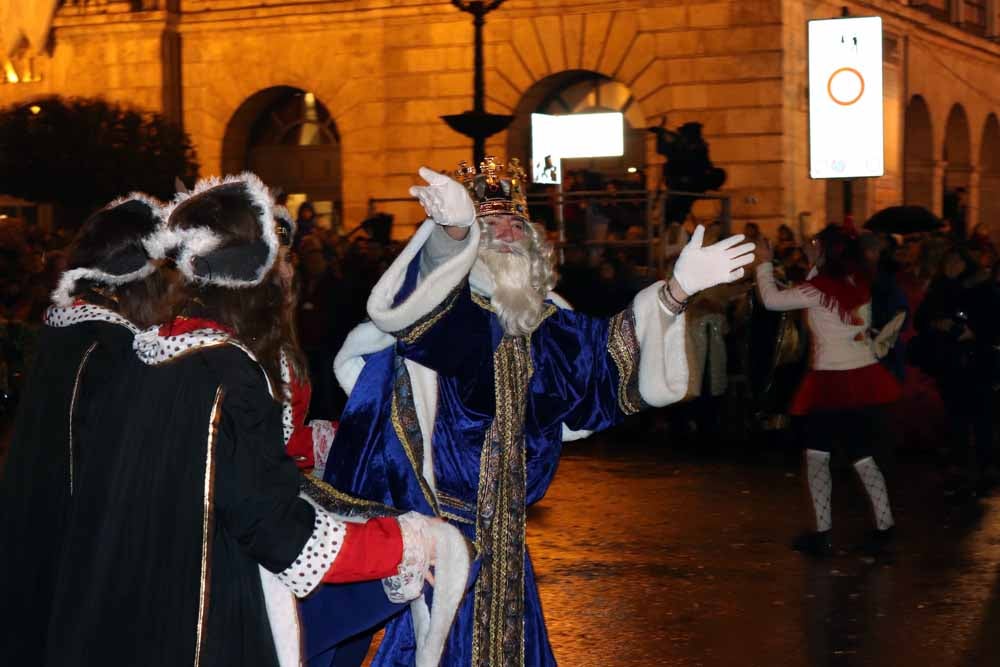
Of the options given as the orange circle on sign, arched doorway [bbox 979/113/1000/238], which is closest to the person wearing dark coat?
the orange circle on sign

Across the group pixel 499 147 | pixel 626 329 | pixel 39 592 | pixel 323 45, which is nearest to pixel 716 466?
pixel 626 329

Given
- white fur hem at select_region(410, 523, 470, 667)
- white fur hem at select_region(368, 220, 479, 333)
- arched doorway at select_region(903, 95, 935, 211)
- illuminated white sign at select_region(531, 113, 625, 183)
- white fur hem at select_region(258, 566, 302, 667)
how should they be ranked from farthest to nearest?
arched doorway at select_region(903, 95, 935, 211) → illuminated white sign at select_region(531, 113, 625, 183) → white fur hem at select_region(368, 220, 479, 333) → white fur hem at select_region(410, 523, 470, 667) → white fur hem at select_region(258, 566, 302, 667)

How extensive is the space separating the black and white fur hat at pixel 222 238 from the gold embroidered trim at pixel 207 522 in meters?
0.36

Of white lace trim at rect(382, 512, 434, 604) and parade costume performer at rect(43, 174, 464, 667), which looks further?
white lace trim at rect(382, 512, 434, 604)

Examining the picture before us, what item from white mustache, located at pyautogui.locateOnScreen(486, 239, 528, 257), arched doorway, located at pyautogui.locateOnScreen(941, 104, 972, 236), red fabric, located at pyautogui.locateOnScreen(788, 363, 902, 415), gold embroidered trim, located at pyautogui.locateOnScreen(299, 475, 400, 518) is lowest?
red fabric, located at pyautogui.locateOnScreen(788, 363, 902, 415)

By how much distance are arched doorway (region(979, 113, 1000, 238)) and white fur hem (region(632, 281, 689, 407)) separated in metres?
29.3

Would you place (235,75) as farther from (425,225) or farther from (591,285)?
(425,225)

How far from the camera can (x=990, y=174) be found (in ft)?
108

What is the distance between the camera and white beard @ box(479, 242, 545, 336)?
462cm

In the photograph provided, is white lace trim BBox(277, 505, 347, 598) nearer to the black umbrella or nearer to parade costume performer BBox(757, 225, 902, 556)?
parade costume performer BBox(757, 225, 902, 556)

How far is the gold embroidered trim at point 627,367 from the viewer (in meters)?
4.67

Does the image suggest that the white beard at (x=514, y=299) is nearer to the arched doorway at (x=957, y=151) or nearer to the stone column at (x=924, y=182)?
the stone column at (x=924, y=182)

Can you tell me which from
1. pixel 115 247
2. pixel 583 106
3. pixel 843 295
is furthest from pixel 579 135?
pixel 115 247

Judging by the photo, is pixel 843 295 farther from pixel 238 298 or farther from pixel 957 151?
pixel 957 151
